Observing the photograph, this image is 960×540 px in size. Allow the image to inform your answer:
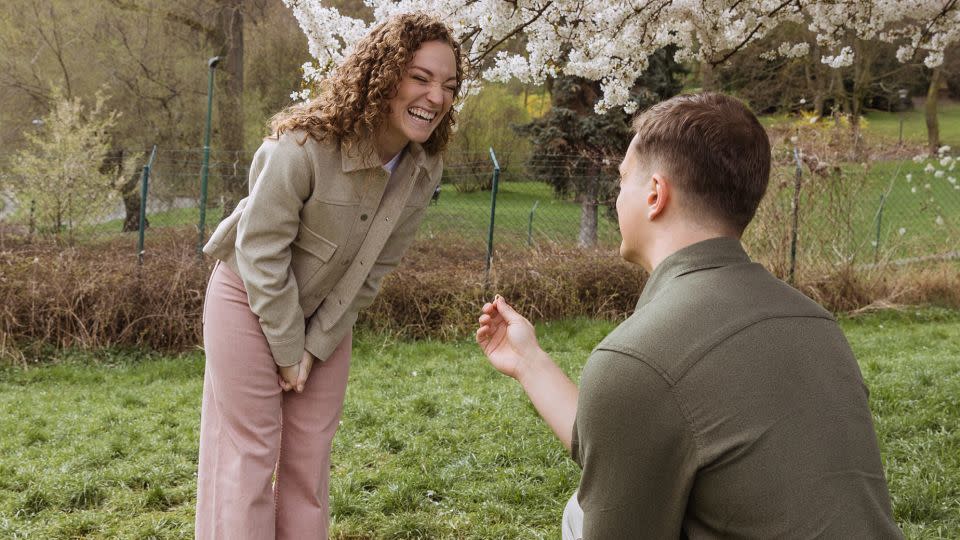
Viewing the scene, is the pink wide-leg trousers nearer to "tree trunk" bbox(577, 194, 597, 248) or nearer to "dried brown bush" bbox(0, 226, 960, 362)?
"dried brown bush" bbox(0, 226, 960, 362)

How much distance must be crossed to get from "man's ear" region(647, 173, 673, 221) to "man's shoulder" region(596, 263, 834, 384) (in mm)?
141

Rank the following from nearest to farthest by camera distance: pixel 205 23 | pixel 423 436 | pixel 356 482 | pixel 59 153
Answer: pixel 356 482 < pixel 423 436 < pixel 59 153 < pixel 205 23

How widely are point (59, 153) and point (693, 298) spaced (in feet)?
39.3

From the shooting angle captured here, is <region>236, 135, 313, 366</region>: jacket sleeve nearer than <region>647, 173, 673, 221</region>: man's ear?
No

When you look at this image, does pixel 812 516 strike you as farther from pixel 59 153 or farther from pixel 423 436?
pixel 59 153

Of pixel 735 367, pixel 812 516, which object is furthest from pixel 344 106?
pixel 812 516

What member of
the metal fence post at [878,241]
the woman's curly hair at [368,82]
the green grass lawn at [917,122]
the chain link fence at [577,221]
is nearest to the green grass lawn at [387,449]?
the woman's curly hair at [368,82]

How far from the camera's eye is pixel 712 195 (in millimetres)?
1590

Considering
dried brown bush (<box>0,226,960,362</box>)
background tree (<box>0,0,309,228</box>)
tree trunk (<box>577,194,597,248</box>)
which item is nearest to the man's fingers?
dried brown bush (<box>0,226,960,362</box>)

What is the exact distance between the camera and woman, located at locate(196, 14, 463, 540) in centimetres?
263

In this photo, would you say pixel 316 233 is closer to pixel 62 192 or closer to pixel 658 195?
pixel 658 195

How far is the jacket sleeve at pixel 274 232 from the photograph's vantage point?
A: 259cm

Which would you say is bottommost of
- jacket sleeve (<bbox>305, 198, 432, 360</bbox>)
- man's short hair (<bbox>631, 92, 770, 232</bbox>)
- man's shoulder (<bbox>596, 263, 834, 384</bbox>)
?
jacket sleeve (<bbox>305, 198, 432, 360</bbox>)

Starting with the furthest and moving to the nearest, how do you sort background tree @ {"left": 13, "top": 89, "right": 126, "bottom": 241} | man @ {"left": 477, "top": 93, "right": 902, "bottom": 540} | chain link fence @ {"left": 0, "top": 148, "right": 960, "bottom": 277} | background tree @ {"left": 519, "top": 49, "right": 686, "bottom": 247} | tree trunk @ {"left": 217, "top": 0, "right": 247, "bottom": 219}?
tree trunk @ {"left": 217, "top": 0, "right": 247, "bottom": 219}
background tree @ {"left": 519, "top": 49, "right": 686, "bottom": 247}
background tree @ {"left": 13, "top": 89, "right": 126, "bottom": 241}
chain link fence @ {"left": 0, "top": 148, "right": 960, "bottom": 277}
man @ {"left": 477, "top": 93, "right": 902, "bottom": 540}
